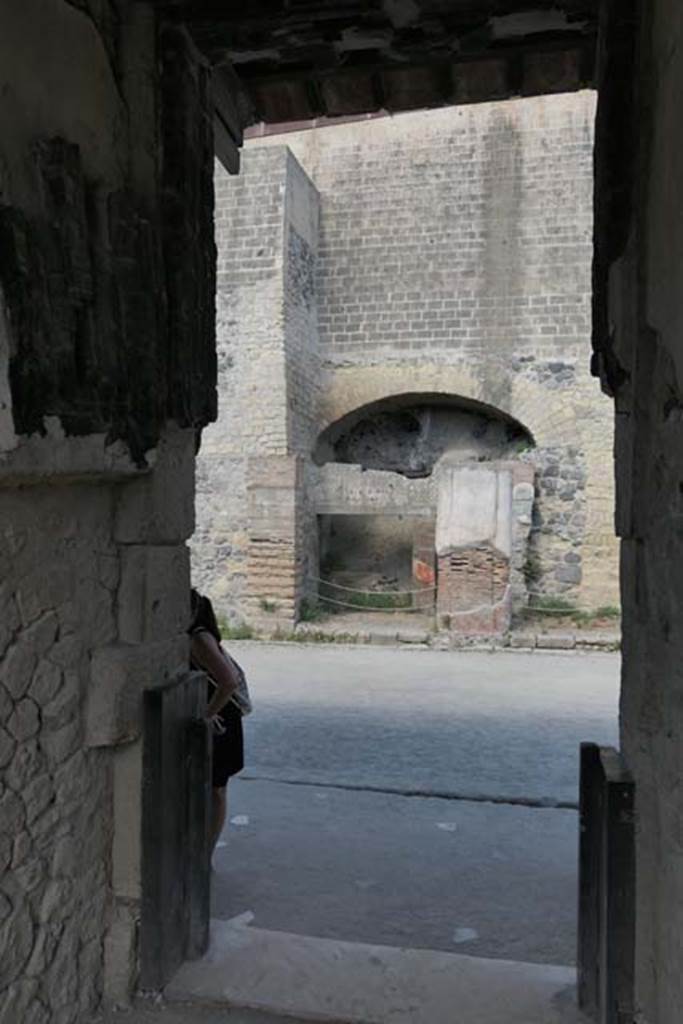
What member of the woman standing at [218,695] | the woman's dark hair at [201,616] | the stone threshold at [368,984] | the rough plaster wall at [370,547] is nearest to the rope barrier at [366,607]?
the rough plaster wall at [370,547]

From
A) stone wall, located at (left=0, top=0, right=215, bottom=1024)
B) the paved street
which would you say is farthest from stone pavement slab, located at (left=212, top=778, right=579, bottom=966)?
stone wall, located at (left=0, top=0, right=215, bottom=1024)

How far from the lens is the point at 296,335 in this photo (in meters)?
12.9

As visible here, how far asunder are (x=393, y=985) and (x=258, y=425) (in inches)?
401

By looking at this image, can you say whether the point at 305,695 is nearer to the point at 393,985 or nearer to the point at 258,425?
the point at 393,985

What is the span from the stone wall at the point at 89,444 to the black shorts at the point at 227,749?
66 cm

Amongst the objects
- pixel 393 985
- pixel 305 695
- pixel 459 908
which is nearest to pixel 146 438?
pixel 393 985

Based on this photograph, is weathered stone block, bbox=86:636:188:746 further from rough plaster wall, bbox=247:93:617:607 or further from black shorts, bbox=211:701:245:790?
rough plaster wall, bbox=247:93:617:607

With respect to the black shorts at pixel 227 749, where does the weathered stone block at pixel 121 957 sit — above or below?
below

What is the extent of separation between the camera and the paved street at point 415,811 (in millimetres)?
3391

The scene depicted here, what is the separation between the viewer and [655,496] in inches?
87.1

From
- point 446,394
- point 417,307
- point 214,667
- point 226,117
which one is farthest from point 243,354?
point 214,667

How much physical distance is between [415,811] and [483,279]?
A: 10317 mm

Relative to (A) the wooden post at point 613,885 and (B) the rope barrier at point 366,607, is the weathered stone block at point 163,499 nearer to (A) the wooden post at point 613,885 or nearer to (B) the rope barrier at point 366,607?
(A) the wooden post at point 613,885

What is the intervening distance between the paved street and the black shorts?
52cm
